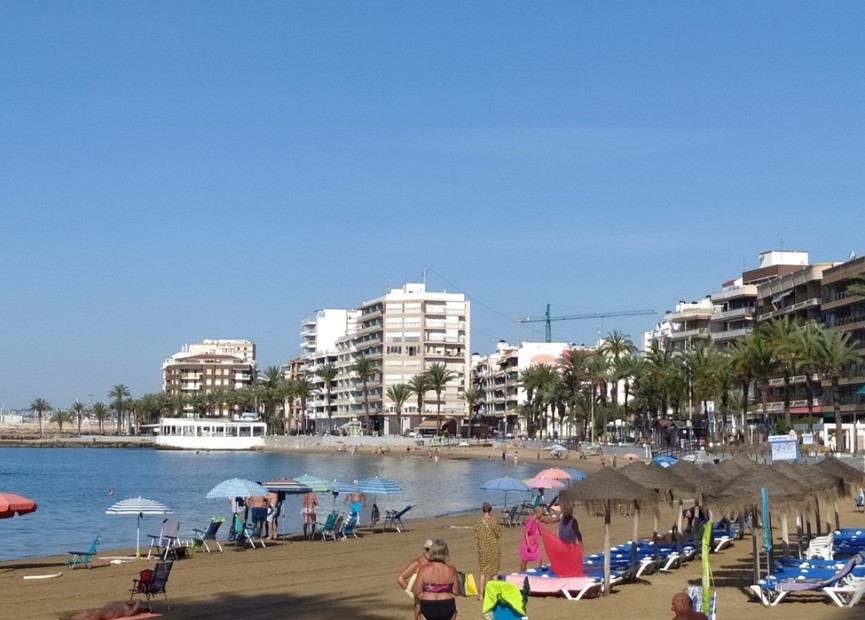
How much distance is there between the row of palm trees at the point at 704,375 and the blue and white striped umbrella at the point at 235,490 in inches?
1831

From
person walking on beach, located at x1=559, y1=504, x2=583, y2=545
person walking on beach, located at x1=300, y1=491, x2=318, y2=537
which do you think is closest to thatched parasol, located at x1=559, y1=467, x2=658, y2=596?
person walking on beach, located at x1=559, y1=504, x2=583, y2=545

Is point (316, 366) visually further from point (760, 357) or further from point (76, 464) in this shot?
point (760, 357)

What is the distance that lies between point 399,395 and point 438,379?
6032 mm

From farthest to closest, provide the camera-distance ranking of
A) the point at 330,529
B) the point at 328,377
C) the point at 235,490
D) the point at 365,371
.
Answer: the point at 328,377
the point at 365,371
the point at 330,529
the point at 235,490

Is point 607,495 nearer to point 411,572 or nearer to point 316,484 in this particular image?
point 411,572

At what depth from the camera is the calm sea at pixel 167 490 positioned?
122 ft

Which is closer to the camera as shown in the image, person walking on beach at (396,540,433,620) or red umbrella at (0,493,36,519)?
person walking on beach at (396,540,433,620)

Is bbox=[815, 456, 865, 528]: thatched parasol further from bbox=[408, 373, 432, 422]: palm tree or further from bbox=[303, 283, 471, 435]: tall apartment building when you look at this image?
bbox=[303, 283, 471, 435]: tall apartment building

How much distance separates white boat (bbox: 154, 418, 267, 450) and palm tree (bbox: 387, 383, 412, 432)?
68.0 ft

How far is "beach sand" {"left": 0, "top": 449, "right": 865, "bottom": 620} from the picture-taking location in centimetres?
1733

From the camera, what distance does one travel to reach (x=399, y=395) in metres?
143

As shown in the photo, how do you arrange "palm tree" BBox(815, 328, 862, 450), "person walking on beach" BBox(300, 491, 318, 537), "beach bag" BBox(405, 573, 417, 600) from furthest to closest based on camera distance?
"palm tree" BBox(815, 328, 862, 450) → "person walking on beach" BBox(300, 491, 318, 537) → "beach bag" BBox(405, 573, 417, 600)

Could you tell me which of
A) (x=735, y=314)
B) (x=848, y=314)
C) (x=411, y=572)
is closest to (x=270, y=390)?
(x=735, y=314)

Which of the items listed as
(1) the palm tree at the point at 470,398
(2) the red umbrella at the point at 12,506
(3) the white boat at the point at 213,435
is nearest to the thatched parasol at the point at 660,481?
(2) the red umbrella at the point at 12,506
